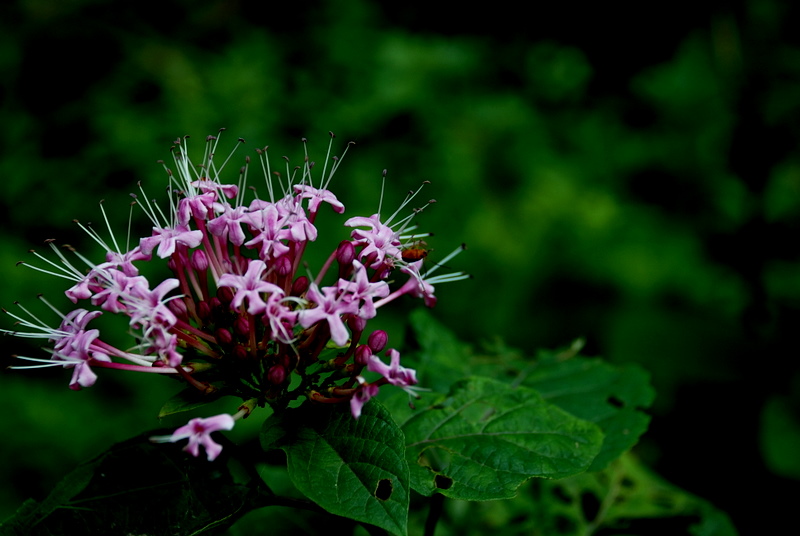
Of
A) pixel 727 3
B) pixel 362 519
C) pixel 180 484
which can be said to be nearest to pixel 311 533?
pixel 180 484

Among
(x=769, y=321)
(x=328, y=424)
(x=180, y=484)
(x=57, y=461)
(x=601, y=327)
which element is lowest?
(x=57, y=461)

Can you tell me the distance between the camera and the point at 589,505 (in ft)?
7.75

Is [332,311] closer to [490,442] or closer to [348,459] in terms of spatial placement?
[348,459]

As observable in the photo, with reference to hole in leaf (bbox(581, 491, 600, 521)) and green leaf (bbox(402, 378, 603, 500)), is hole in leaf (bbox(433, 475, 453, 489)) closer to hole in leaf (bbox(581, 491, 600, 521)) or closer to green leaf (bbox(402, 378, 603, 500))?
green leaf (bbox(402, 378, 603, 500))

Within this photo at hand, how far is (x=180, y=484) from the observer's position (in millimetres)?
1432

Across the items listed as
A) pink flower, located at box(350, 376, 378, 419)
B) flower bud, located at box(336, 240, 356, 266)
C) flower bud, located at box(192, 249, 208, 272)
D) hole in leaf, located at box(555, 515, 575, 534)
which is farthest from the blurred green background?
pink flower, located at box(350, 376, 378, 419)

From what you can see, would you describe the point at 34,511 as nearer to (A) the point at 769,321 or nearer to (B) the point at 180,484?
(B) the point at 180,484

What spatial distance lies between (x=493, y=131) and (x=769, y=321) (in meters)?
2.19

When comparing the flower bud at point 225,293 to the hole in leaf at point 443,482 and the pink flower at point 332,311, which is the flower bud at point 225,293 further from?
the hole in leaf at point 443,482

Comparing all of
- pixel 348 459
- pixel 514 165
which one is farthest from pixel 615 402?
pixel 514 165

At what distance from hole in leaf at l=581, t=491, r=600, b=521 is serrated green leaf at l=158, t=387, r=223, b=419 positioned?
1.48m

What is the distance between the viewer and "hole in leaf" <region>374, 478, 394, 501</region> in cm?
124

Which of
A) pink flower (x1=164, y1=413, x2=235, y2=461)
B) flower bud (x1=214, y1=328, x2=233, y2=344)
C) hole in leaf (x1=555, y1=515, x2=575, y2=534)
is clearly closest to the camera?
pink flower (x1=164, y1=413, x2=235, y2=461)

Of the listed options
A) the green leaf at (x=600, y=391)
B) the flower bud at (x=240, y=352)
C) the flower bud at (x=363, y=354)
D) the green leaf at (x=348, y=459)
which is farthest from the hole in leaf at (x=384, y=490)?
the green leaf at (x=600, y=391)
